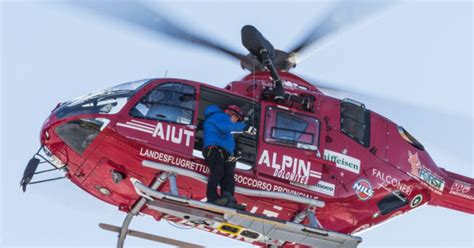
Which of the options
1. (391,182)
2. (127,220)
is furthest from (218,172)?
(391,182)

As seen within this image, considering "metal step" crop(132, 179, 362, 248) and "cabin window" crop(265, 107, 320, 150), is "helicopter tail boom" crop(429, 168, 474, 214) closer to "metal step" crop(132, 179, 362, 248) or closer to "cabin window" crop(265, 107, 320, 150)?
"cabin window" crop(265, 107, 320, 150)

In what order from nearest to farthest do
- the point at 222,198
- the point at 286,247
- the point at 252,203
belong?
the point at 222,198 < the point at 252,203 < the point at 286,247

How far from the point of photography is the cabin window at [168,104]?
1314cm

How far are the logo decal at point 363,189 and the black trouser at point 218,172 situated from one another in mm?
2146

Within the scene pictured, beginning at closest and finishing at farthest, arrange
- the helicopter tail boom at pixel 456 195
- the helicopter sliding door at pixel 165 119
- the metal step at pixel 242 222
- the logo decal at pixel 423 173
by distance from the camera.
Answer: the metal step at pixel 242 222, the helicopter sliding door at pixel 165 119, the logo decal at pixel 423 173, the helicopter tail boom at pixel 456 195

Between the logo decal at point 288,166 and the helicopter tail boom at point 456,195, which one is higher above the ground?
the helicopter tail boom at point 456,195

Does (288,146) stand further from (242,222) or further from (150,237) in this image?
(150,237)

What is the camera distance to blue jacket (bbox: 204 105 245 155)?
13.0 m

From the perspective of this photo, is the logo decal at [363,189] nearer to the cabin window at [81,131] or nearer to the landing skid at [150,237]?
the landing skid at [150,237]

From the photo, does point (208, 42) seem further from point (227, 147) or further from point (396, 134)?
point (396, 134)

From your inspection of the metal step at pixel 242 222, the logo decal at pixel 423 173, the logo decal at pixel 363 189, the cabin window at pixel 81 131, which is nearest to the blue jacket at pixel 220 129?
the metal step at pixel 242 222

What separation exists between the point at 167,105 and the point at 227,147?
1.07 meters

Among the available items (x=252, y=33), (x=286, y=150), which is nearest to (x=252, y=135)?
(x=286, y=150)

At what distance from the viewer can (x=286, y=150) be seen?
13.6m
